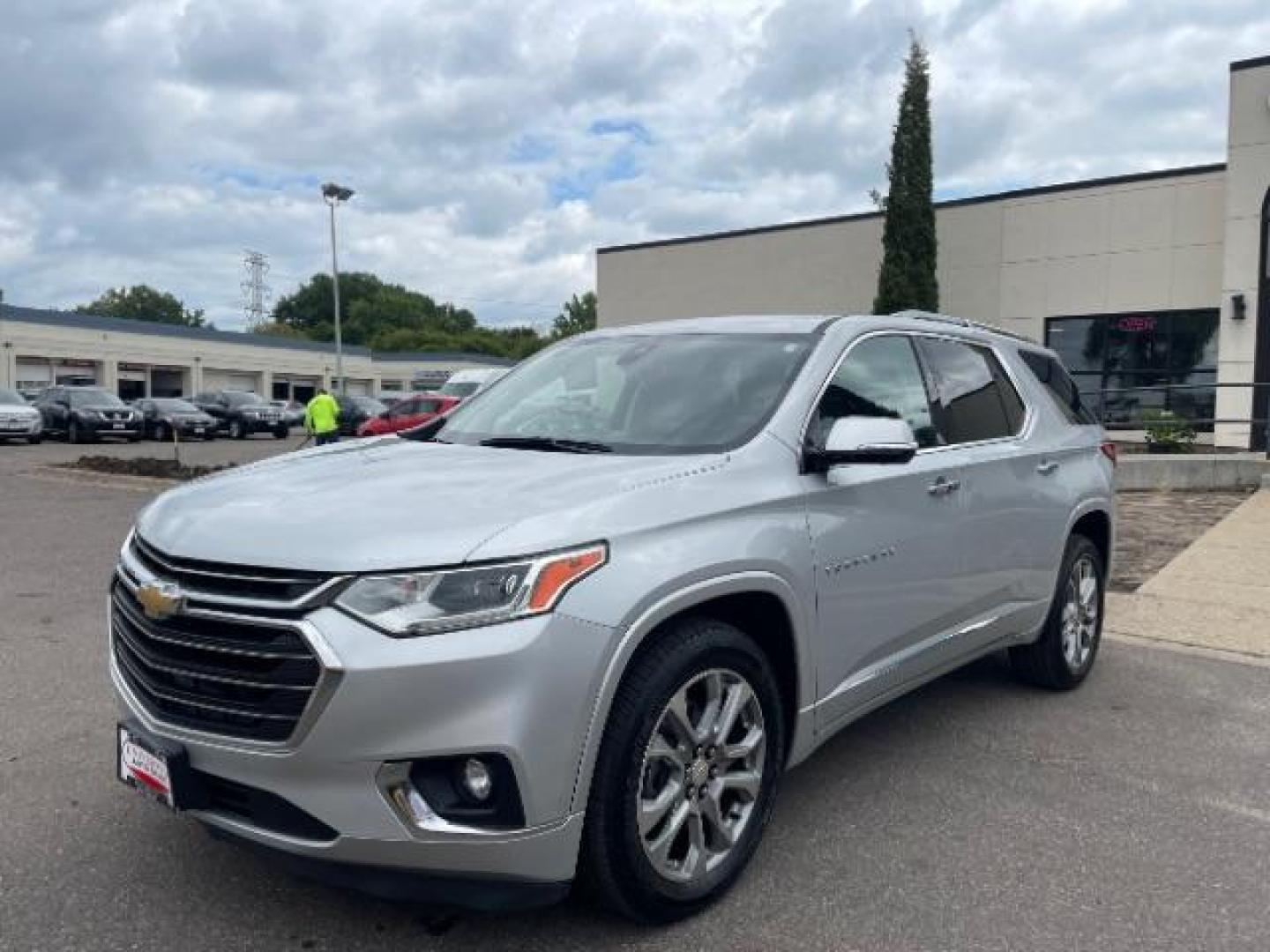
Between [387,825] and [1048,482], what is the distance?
11.5 ft

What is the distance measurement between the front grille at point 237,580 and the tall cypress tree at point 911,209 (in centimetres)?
1858

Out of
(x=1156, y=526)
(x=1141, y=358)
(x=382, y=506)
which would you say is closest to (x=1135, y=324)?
(x=1141, y=358)

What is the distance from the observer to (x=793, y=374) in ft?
11.8

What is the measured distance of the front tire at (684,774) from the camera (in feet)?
8.65

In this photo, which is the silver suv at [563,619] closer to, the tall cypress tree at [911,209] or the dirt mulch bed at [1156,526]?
the dirt mulch bed at [1156,526]

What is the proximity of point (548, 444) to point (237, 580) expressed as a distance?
1.21 metres

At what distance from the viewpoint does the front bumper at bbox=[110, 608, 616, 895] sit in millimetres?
2369

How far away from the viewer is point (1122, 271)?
19250 millimetres

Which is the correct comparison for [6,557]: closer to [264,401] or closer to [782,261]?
[782,261]

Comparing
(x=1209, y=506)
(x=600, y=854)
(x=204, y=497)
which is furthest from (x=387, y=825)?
(x=1209, y=506)

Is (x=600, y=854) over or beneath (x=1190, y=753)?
over

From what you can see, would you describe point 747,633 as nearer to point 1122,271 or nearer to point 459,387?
point 1122,271

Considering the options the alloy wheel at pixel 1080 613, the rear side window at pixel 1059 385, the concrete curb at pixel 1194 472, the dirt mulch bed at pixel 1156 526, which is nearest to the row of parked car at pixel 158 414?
the concrete curb at pixel 1194 472

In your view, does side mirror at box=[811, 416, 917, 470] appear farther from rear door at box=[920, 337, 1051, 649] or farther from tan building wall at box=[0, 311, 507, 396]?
tan building wall at box=[0, 311, 507, 396]
